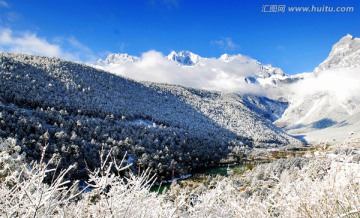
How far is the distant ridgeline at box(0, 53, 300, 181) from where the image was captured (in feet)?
263

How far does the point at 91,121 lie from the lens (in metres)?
108

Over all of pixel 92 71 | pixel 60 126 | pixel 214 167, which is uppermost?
pixel 92 71

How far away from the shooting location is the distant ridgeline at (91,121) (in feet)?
263

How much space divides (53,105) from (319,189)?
11688 cm

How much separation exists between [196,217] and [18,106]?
10720 cm

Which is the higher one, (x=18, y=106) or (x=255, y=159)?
(x=18, y=106)

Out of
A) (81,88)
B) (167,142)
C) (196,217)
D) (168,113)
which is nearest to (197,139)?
(167,142)

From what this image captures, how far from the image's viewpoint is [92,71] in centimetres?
18262

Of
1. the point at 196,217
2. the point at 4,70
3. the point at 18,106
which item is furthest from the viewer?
the point at 4,70

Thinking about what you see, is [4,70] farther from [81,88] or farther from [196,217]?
[196,217]

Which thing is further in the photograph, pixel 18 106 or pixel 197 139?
pixel 197 139

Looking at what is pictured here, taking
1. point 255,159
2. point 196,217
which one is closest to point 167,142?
point 255,159

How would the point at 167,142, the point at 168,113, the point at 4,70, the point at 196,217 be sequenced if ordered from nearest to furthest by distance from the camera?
1. the point at 196,217
2. the point at 167,142
3. the point at 4,70
4. the point at 168,113

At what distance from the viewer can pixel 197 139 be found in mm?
132625
